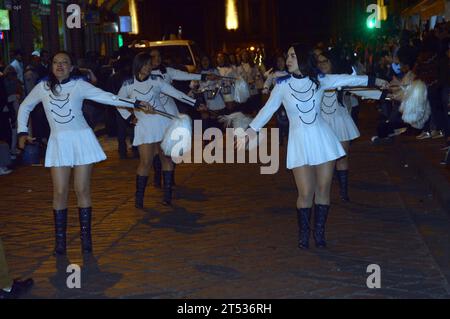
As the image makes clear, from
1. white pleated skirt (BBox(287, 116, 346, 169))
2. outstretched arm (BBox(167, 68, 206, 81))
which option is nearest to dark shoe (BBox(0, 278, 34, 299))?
white pleated skirt (BBox(287, 116, 346, 169))

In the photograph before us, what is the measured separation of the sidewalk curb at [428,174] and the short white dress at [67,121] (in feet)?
13.7

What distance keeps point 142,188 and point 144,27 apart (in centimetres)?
4190

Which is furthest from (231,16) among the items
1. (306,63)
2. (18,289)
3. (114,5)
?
(18,289)

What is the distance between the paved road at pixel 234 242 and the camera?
Result: 760 cm

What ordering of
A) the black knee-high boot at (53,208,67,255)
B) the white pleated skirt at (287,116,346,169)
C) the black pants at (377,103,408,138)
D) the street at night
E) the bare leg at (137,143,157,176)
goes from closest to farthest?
1. the street at night
2. the white pleated skirt at (287,116,346,169)
3. the black knee-high boot at (53,208,67,255)
4. the bare leg at (137,143,157,176)
5. the black pants at (377,103,408,138)

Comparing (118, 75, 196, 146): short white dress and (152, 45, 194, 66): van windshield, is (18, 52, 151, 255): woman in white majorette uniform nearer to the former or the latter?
A: (118, 75, 196, 146): short white dress

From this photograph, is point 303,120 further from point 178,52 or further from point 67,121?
point 178,52

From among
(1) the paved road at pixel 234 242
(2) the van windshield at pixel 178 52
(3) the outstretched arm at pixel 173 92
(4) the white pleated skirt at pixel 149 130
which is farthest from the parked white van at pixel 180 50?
(4) the white pleated skirt at pixel 149 130

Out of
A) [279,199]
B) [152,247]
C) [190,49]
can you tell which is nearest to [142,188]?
[279,199]

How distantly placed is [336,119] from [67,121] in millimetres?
3864

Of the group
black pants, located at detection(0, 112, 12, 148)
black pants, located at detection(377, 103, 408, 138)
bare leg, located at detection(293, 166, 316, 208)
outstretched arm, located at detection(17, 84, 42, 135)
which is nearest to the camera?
bare leg, located at detection(293, 166, 316, 208)

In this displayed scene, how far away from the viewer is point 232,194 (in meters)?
12.7

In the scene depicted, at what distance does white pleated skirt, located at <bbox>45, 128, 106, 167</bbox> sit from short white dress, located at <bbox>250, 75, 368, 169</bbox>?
1.51 meters

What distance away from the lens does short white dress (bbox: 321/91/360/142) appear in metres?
11.5
